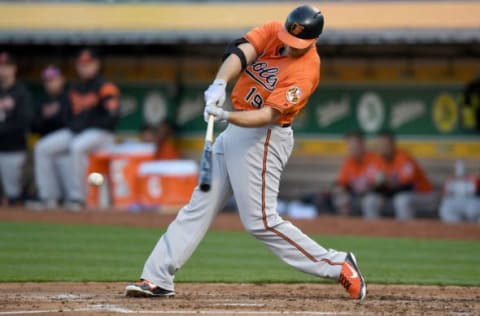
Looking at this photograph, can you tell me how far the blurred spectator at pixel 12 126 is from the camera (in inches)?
552

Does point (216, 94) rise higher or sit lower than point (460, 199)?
higher

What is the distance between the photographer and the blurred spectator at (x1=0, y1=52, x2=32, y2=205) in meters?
14.0

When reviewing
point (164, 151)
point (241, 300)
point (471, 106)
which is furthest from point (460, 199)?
point (241, 300)

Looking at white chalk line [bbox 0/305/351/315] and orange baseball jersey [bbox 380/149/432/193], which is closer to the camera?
white chalk line [bbox 0/305/351/315]

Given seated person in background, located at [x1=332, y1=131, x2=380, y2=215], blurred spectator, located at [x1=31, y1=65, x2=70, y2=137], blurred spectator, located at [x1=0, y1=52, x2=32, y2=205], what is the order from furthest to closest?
blurred spectator, located at [x1=31, y1=65, x2=70, y2=137], blurred spectator, located at [x1=0, y1=52, x2=32, y2=205], seated person in background, located at [x1=332, y1=131, x2=380, y2=215]

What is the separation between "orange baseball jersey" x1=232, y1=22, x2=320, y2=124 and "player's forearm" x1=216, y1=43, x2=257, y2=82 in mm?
64

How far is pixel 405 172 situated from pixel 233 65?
25.3 feet

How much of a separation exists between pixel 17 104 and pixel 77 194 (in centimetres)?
150

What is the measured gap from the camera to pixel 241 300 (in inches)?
260

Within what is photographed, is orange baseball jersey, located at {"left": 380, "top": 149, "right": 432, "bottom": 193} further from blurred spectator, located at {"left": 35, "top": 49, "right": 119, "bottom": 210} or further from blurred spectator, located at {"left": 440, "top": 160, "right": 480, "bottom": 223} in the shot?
blurred spectator, located at {"left": 35, "top": 49, "right": 119, "bottom": 210}

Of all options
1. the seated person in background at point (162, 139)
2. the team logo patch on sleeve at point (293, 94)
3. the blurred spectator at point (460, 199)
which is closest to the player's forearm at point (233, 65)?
the team logo patch on sleeve at point (293, 94)

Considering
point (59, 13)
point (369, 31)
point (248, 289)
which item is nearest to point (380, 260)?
point (248, 289)

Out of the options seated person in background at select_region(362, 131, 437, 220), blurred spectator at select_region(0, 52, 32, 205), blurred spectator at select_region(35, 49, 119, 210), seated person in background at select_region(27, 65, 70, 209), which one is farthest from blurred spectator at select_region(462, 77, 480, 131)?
blurred spectator at select_region(0, 52, 32, 205)

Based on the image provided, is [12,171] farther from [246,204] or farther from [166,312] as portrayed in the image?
[166,312]
